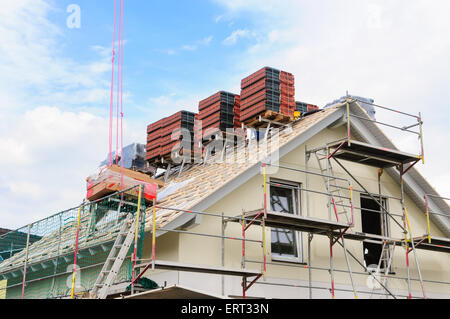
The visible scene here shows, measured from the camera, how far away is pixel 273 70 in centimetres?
1755

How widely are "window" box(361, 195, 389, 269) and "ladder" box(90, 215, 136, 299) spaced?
683 cm

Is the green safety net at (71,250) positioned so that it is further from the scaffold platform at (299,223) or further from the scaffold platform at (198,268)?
the scaffold platform at (299,223)

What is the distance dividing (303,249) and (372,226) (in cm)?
293

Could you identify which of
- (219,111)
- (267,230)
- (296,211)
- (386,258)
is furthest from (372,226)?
(219,111)

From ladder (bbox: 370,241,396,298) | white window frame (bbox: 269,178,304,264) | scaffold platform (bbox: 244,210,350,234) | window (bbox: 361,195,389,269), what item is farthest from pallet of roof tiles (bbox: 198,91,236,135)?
ladder (bbox: 370,241,396,298)

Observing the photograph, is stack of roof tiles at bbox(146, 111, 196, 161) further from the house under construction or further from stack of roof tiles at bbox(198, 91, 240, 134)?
the house under construction

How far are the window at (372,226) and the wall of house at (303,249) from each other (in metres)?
0.27

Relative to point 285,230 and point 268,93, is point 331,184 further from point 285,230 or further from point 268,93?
point 268,93

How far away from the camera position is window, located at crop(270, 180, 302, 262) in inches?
575

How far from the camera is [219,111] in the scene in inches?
734

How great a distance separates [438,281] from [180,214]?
8.11 metres
